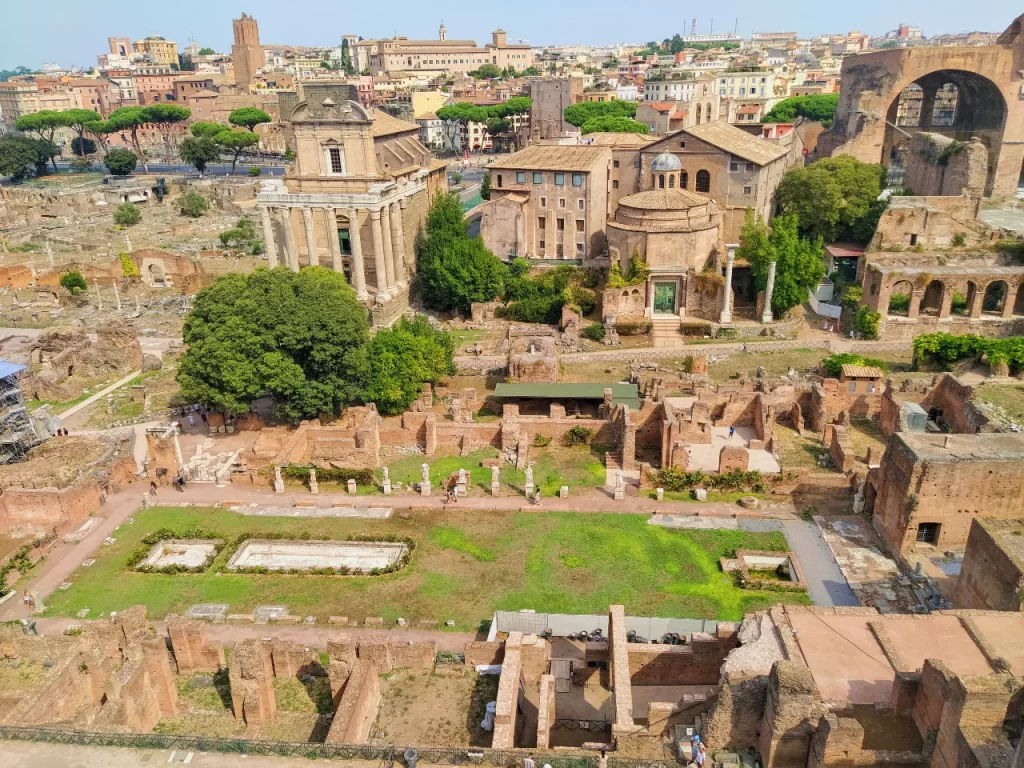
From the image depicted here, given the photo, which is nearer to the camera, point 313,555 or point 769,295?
point 313,555

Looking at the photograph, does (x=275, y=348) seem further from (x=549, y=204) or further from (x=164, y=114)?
(x=164, y=114)

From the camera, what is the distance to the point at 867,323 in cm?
4766

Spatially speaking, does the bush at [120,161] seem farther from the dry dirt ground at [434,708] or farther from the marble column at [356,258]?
the dry dirt ground at [434,708]

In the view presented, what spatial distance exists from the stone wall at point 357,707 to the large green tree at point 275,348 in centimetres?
1763

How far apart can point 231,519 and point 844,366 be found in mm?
29653

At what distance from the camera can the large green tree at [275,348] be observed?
35.4 m

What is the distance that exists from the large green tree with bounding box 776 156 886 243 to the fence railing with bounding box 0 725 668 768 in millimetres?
49212

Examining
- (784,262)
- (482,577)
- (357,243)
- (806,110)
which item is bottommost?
(482,577)

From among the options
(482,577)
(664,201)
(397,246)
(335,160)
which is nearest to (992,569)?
(482,577)

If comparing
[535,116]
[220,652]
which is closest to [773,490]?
[220,652]

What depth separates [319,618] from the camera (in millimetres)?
25188

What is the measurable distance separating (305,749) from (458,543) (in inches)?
533

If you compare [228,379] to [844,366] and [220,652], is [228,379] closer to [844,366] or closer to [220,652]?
[220,652]

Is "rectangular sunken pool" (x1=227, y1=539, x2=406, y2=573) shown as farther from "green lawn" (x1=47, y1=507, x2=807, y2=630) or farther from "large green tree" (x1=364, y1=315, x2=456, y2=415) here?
"large green tree" (x1=364, y1=315, x2=456, y2=415)
